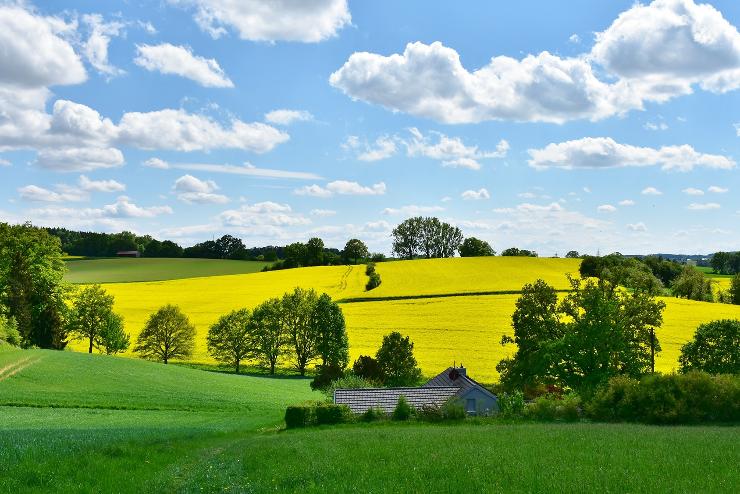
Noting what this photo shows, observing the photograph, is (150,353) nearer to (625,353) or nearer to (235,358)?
(235,358)

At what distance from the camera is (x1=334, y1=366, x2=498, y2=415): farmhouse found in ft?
127

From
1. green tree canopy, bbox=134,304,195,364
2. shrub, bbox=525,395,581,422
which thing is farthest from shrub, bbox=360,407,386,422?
green tree canopy, bbox=134,304,195,364

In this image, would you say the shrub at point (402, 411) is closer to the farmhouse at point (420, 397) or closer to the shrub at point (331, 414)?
the farmhouse at point (420, 397)

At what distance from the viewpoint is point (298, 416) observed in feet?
113

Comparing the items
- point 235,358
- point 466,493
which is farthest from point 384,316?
point 466,493

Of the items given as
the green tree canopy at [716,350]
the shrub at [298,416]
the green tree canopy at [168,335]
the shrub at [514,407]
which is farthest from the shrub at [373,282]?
the shrub at [298,416]

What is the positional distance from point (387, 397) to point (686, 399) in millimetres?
16321

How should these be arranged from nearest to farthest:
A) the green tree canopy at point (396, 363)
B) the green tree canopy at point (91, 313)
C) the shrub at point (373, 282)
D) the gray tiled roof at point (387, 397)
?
1. the gray tiled roof at point (387, 397)
2. the green tree canopy at point (396, 363)
3. the green tree canopy at point (91, 313)
4. the shrub at point (373, 282)

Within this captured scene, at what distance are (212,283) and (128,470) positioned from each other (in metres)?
103

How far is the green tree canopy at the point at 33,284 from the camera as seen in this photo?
66.4 metres

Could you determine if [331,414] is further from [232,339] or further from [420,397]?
[232,339]

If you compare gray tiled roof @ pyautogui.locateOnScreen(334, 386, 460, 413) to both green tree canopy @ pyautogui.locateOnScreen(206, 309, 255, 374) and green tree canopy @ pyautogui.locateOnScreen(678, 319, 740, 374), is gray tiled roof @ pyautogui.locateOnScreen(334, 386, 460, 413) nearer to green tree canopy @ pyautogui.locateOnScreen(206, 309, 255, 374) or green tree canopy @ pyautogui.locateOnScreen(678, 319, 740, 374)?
green tree canopy @ pyautogui.locateOnScreen(678, 319, 740, 374)

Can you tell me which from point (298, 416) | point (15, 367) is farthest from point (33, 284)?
point (298, 416)

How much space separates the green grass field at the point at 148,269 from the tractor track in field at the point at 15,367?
69.3 m
